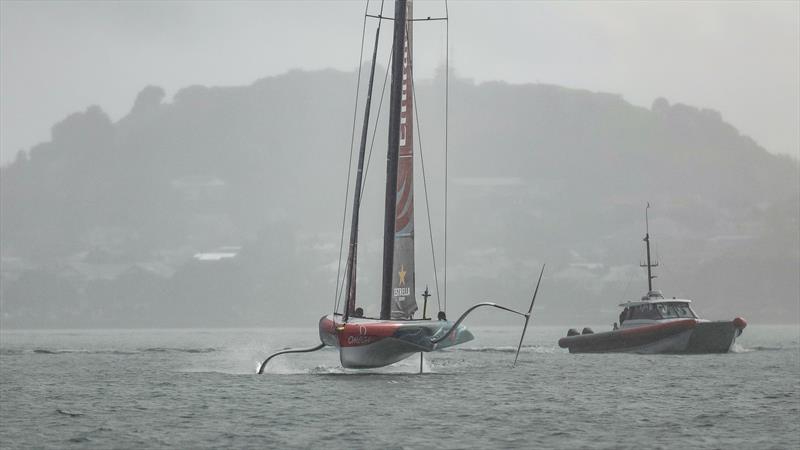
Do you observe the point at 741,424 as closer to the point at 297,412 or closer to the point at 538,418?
the point at 538,418

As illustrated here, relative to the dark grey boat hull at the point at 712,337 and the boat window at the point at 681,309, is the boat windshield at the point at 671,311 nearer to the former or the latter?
the boat window at the point at 681,309

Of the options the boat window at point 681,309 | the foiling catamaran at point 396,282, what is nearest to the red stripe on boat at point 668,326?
the boat window at point 681,309

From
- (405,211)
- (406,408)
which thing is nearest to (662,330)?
(405,211)

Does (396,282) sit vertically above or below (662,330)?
above

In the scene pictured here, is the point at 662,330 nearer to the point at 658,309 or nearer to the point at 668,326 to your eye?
the point at 668,326

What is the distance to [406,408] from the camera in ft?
128

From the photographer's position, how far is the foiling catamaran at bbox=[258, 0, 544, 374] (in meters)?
42.4

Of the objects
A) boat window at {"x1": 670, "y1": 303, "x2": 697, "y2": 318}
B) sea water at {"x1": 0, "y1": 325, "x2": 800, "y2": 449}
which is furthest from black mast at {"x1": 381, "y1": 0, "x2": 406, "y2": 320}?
boat window at {"x1": 670, "y1": 303, "x2": 697, "y2": 318}

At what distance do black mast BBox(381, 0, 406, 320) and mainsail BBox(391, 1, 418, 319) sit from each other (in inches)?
9.1

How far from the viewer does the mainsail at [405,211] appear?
45.7m

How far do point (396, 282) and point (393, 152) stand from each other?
5.85 metres

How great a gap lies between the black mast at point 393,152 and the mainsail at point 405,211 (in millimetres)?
230

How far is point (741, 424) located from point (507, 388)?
54.6ft

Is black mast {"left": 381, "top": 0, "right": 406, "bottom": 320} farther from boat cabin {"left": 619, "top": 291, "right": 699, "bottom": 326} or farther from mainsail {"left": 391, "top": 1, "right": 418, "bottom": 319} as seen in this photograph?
boat cabin {"left": 619, "top": 291, "right": 699, "bottom": 326}
